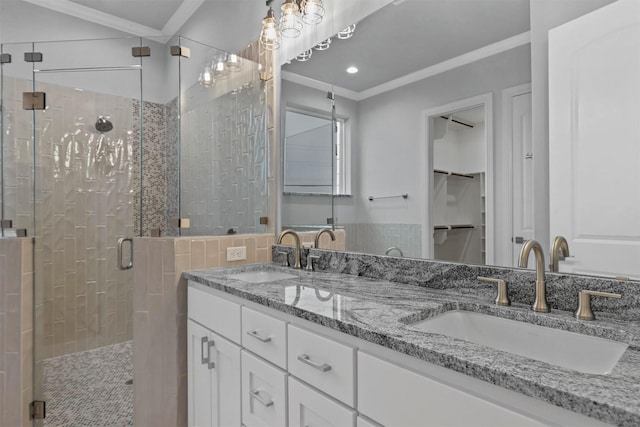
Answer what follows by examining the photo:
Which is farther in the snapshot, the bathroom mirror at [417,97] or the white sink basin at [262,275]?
the white sink basin at [262,275]

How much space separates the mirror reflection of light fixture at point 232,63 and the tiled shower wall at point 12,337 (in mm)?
1533

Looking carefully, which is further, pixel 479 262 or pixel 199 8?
pixel 199 8

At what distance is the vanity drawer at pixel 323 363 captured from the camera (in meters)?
0.95

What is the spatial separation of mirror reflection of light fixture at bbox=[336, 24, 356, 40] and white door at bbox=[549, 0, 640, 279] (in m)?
0.91

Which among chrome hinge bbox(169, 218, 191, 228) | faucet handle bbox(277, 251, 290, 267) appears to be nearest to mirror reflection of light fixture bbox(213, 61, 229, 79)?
chrome hinge bbox(169, 218, 191, 228)

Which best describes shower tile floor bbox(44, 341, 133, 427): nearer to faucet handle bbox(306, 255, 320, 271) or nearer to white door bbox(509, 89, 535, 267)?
faucet handle bbox(306, 255, 320, 271)

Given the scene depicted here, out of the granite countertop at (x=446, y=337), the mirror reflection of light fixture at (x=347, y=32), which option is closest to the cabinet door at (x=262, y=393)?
the granite countertop at (x=446, y=337)

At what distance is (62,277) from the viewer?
2.36 m

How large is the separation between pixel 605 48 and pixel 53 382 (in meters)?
2.97

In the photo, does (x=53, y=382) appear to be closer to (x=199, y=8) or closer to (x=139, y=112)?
(x=139, y=112)

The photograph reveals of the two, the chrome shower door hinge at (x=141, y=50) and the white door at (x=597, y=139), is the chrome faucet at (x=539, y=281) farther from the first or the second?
the chrome shower door hinge at (x=141, y=50)

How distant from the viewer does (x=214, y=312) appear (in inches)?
62.3

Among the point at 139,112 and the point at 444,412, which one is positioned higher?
the point at 139,112

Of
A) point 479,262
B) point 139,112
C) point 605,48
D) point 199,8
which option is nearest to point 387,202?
point 479,262
